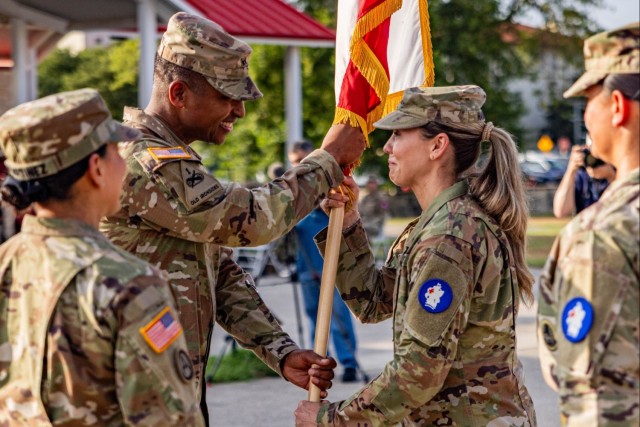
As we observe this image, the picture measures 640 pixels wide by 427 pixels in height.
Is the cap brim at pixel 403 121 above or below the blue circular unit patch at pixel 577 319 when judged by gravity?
above

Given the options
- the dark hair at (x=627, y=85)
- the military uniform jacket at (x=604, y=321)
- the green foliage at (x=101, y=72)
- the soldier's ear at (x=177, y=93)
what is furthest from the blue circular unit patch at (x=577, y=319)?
the green foliage at (x=101, y=72)

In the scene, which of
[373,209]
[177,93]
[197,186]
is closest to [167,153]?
[197,186]

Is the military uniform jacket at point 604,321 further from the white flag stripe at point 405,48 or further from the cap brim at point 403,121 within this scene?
the white flag stripe at point 405,48

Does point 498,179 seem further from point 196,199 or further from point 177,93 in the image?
point 177,93

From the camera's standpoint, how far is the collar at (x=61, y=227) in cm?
266

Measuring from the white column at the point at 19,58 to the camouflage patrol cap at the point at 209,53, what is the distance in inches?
328

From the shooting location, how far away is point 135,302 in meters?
2.56

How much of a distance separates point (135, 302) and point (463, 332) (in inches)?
48.6

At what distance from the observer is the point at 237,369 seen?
8.95 meters

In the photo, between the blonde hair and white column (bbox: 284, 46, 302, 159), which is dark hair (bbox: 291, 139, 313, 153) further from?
the blonde hair

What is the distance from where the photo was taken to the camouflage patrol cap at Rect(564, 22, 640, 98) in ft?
8.47

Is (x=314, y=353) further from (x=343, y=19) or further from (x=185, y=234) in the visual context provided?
(x=343, y=19)

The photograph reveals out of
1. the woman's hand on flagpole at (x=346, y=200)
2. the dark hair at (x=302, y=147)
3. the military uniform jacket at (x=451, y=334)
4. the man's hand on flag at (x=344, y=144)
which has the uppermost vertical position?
the man's hand on flag at (x=344, y=144)

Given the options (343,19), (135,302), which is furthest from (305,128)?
(135,302)
